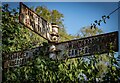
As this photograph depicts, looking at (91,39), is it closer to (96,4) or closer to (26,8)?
(96,4)

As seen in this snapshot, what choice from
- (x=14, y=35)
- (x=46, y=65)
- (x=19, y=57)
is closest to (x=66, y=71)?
(x=46, y=65)

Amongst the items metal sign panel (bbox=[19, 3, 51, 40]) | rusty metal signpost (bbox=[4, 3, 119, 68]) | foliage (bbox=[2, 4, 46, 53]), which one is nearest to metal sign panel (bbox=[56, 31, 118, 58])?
rusty metal signpost (bbox=[4, 3, 119, 68])

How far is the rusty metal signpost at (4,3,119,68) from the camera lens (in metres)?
1.57

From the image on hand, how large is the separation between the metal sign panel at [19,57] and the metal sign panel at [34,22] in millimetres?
117

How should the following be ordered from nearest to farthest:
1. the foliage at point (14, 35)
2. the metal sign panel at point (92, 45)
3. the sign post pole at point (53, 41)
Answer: the metal sign panel at point (92, 45) → the sign post pole at point (53, 41) → the foliage at point (14, 35)

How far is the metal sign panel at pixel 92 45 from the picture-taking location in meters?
1.56

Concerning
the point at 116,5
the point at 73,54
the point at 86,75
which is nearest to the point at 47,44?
the point at 73,54

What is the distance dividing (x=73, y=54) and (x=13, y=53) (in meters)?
0.40

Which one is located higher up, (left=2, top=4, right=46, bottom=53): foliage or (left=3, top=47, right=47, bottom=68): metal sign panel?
(left=2, top=4, right=46, bottom=53): foliage

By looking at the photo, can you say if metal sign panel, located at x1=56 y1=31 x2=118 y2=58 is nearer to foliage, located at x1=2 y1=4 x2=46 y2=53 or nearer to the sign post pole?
the sign post pole

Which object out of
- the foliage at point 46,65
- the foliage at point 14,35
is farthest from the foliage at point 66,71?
the foliage at point 14,35

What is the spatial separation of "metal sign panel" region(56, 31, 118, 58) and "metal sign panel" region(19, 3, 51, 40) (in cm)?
15

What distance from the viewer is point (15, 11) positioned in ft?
6.06

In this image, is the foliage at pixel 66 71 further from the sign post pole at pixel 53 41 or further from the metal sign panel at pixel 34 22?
the metal sign panel at pixel 34 22
